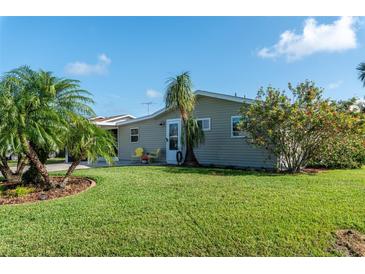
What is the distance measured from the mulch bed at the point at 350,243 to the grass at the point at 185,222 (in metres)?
0.12

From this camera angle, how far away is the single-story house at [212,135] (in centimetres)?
1180

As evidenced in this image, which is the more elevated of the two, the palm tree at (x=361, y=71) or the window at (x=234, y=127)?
the palm tree at (x=361, y=71)

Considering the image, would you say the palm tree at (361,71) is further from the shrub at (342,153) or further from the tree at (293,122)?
the tree at (293,122)

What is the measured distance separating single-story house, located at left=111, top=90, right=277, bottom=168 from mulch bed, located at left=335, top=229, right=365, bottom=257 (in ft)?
21.3

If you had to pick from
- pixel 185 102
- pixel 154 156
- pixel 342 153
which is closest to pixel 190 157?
pixel 185 102

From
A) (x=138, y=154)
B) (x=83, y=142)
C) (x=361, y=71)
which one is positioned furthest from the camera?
(x=361, y=71)

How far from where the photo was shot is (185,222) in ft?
13.7

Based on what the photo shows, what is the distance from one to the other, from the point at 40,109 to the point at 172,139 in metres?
8.89

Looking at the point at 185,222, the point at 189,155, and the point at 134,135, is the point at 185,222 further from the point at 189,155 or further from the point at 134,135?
the point at 134,135

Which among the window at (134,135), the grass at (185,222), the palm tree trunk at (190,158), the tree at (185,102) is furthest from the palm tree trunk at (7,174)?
the window at (134,135)

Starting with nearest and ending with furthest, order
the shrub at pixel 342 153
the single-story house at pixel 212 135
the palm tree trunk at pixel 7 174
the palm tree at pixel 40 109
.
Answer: the palm tree at pixel 40 109 → the palm tree trunk at pixel 7 174 → the shrub at pixel 342 153 → the single-story house at pixel 212 135

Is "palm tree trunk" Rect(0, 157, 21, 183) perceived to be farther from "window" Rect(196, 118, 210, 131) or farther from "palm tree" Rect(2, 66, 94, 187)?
"window" Rect(196, 118, 210, 131)
